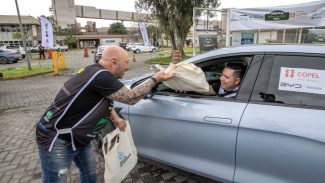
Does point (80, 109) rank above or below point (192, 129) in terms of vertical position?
above

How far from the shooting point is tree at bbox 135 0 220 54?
1711cm

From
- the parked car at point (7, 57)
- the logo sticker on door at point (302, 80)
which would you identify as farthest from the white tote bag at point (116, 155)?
the parked car at point (7, 57)

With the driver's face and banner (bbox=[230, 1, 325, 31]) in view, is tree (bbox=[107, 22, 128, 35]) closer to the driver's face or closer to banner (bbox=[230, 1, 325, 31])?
banner (bbox=[230, 1, 325, 31])

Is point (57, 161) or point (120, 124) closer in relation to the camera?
point (57, 161)

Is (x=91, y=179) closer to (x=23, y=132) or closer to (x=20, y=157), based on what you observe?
(x=20, y=157)

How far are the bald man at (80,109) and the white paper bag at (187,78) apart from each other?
1.07 ft

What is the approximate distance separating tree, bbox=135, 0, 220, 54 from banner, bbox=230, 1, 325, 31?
8.75m

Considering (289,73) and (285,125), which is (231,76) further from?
(285,125)

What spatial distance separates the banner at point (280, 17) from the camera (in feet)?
23.1

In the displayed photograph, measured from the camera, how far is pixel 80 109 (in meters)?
1.88

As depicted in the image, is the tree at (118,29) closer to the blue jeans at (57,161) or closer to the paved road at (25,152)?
the paved road at (25,152)

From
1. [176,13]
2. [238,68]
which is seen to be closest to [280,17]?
[238,68]

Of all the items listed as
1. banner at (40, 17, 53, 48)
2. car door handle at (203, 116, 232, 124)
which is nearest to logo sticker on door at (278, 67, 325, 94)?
car door handle at (203, 116, 232, 124)

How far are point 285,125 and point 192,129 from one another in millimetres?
798
